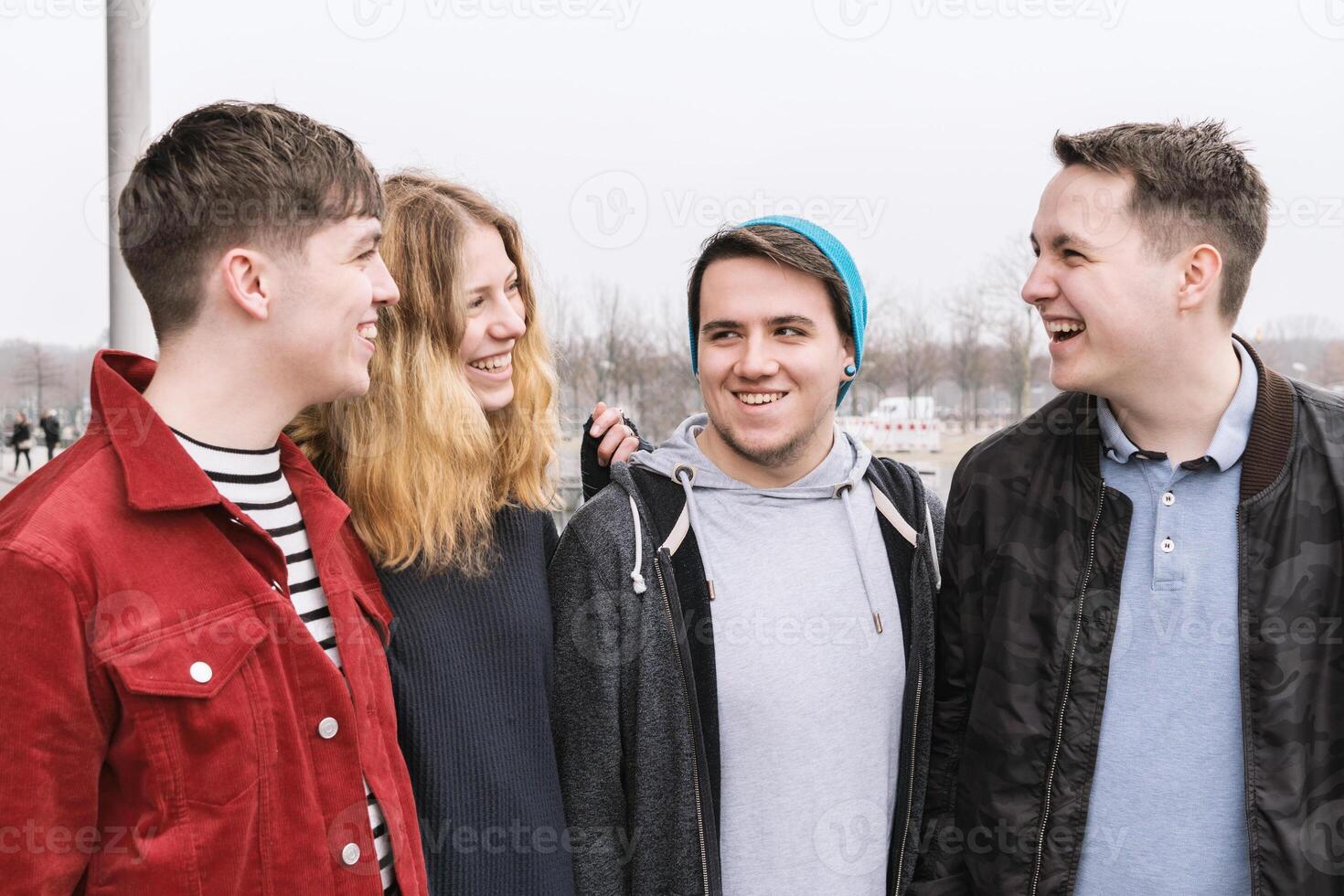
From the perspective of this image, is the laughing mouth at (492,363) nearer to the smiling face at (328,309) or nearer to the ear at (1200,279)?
the smiling face at (328,309)

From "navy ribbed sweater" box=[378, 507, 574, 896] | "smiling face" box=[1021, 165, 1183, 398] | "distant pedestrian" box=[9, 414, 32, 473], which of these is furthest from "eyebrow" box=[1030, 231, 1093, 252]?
"distant pedestrian" box=[9, 414, 32, 473]

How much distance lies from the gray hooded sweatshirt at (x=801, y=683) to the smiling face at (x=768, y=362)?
0.36ft

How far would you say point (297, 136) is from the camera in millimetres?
1580

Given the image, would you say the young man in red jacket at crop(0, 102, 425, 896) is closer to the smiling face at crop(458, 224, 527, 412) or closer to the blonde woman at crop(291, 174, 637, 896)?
the blonde woman at crop(291, 174, 637, 896)

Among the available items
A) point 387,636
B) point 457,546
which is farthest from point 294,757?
point 457,546

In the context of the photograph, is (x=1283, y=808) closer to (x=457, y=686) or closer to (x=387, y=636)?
(x=457, y=686)

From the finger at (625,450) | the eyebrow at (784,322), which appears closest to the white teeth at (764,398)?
the eyebrow at (784,322)

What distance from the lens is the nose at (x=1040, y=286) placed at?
1.89 m

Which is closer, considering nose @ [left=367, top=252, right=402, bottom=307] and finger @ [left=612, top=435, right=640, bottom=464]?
nose @ [left=367, top=252, right=402, bottom=307]

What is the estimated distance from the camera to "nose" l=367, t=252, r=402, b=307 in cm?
165

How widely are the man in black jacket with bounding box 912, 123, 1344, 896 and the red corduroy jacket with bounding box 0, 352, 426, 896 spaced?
114cm

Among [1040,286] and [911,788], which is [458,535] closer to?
[911,788]


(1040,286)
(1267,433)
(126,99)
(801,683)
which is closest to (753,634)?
(801,683)

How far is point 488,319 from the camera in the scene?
6.53 feet
